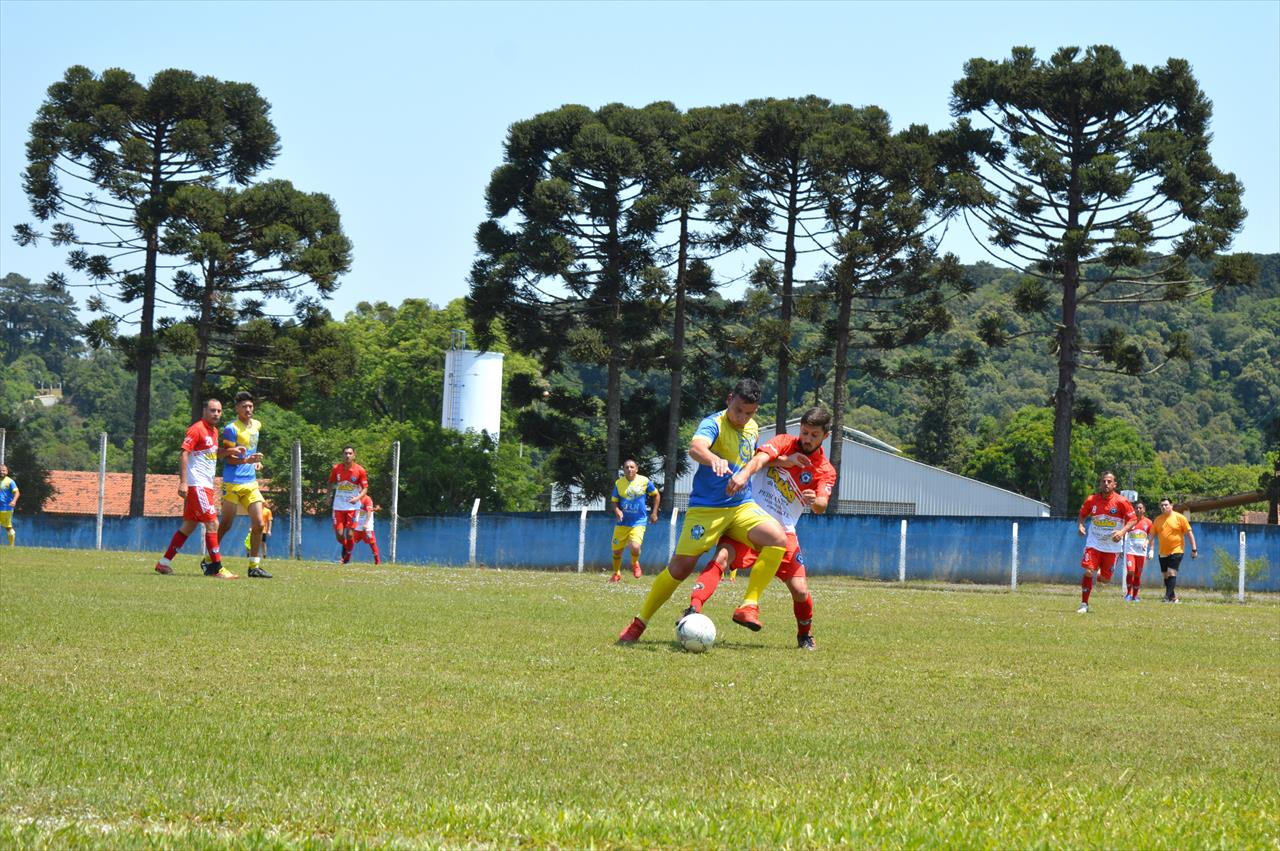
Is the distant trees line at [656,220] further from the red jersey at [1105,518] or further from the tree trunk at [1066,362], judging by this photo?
the red jersey at [1105,518]

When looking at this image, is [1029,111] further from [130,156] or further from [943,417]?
[943,417]

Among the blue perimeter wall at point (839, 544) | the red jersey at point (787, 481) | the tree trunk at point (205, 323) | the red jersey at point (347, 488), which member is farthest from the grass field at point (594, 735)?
the tree trunk at point (205, 323)

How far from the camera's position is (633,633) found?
36.9 ft

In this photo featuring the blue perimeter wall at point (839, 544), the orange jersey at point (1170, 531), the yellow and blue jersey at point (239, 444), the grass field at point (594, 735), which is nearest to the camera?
the grass field at point (594, 735)

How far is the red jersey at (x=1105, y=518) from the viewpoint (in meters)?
21.7

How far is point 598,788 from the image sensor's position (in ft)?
19.1

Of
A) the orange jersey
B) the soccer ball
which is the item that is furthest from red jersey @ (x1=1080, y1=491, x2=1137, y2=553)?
the soccer ball

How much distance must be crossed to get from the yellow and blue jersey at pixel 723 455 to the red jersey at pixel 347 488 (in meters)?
17.4

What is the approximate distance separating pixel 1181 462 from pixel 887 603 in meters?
123

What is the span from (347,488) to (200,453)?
9.91 m

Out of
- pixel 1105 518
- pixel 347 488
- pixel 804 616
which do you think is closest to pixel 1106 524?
pixel 1105 518

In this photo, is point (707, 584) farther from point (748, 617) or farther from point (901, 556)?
point (901, 556)

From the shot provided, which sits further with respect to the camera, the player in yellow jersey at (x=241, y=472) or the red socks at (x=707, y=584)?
the player in yellow jersey at (x=241, y=472)

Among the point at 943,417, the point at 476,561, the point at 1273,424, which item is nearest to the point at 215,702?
the point at 476,561
